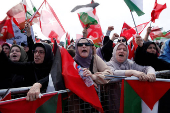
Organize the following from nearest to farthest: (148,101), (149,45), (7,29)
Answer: (148,101) < (149,45) < (7,29)

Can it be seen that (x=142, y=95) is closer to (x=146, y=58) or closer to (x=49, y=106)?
(x=146, y=58)

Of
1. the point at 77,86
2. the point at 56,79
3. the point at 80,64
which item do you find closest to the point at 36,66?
the point at 56,79

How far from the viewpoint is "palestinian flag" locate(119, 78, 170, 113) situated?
7.05 feet

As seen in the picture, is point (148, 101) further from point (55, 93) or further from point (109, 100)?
point (55, 93)

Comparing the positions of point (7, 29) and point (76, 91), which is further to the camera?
point (7, 29)

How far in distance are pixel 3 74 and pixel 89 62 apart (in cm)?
172

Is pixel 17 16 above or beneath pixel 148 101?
above

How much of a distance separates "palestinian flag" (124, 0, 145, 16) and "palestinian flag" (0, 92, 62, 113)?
11.0ft

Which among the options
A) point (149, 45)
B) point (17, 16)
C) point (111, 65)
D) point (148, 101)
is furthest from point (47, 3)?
point (148, 101)

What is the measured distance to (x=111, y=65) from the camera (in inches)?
121

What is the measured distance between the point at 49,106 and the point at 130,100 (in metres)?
1.29

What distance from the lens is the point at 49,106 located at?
5.85 ft

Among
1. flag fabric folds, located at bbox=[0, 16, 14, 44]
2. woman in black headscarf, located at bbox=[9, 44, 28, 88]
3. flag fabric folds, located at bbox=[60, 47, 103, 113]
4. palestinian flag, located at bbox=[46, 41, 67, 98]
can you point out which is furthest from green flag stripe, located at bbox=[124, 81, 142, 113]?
flag fabric folds, located at bbox=[0, 16, 14, 44]

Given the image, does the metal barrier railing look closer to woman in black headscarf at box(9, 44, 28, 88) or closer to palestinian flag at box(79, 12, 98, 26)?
woman in black headscarf at box(9, 44, 28, 88)
